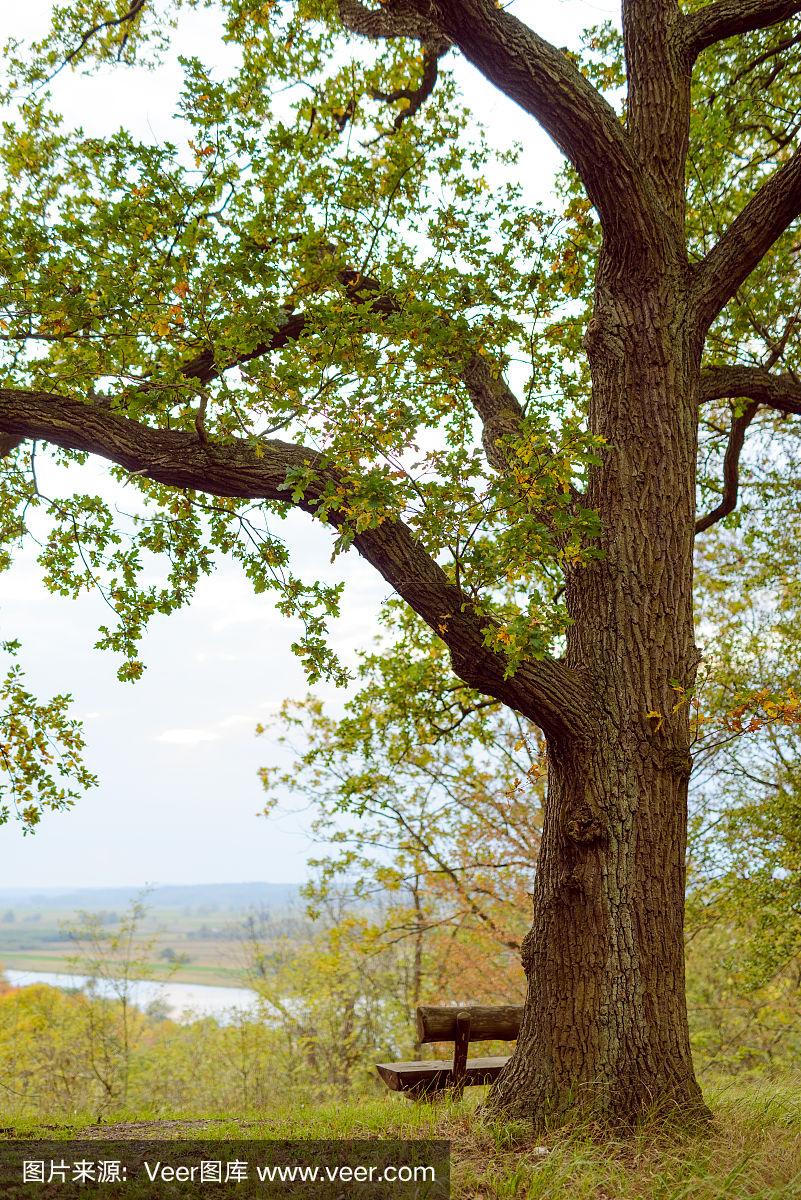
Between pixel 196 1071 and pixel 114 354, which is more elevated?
pixel 114 354

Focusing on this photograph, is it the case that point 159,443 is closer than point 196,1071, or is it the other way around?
point 159,443

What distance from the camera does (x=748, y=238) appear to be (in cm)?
581

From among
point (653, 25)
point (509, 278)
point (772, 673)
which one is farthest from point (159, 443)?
point (772, 673)

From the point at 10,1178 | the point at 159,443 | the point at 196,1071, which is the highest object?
the point at 159,443

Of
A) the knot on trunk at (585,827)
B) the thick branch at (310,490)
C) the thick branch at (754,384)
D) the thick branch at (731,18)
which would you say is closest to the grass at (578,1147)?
the knot on trunk at (585,827)

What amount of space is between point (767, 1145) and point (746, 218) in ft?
18.0

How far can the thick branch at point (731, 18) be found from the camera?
19.1 ft

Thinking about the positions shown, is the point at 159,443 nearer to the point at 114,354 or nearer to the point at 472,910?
the point at 114,354

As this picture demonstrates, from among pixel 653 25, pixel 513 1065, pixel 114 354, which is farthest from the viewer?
pixel 653 25

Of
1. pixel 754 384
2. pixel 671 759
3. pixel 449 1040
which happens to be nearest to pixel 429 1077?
pixel 449 1040

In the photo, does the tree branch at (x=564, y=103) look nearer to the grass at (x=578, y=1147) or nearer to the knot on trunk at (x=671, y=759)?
the knot on trunk at (x=671, y=759)

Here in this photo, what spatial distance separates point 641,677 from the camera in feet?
17.3

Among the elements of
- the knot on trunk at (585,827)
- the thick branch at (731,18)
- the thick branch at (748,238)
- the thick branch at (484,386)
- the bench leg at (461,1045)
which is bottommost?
the bench leg at (461,1045)

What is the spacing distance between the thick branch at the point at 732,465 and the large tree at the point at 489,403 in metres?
0.75
